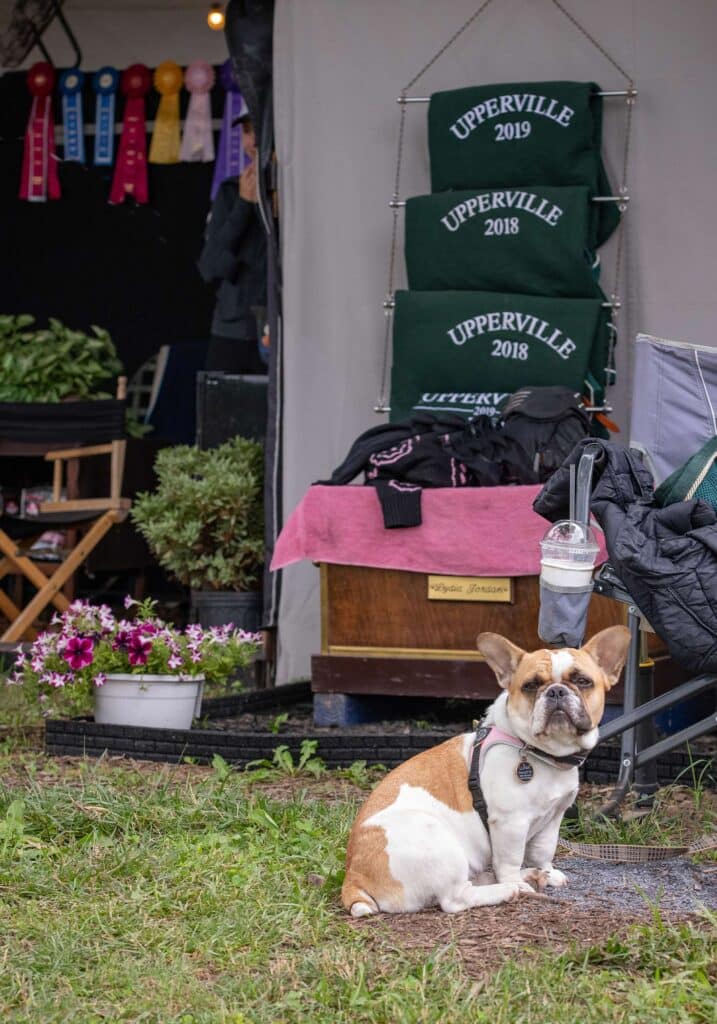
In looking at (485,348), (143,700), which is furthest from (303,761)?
(485,348)

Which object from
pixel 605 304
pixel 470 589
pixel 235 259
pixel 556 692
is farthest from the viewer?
pixel 235 259

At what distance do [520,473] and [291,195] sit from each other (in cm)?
179

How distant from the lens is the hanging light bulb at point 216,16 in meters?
7.80

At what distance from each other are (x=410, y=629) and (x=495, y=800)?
1.99 metres

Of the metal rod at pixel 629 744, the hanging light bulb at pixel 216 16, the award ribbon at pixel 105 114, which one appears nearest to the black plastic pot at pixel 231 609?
the metal rod at pixel 629 744

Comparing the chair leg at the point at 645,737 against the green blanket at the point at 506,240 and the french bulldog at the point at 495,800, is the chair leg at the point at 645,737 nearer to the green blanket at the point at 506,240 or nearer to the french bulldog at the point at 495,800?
the french bulldog at the point at 495,800

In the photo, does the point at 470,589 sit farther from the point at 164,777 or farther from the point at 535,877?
the point at 535,877

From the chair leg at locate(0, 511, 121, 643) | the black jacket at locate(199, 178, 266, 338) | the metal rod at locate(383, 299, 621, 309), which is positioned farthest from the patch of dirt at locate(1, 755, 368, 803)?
the black jacket at locate(199, 178, 266, 338)

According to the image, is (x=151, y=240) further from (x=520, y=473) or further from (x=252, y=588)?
(x=520, y=473)

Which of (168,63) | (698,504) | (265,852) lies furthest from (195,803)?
(168,63)

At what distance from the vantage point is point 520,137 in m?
5.48

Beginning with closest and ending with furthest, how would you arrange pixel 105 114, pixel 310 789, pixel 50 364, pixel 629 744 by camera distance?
pixel 629 744
pixel 310 789
pixel 50 364
pixel 105 114

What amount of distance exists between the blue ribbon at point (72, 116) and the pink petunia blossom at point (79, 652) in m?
4.69

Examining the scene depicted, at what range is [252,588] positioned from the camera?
19.9 ft
